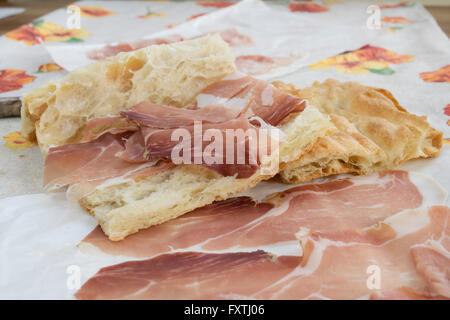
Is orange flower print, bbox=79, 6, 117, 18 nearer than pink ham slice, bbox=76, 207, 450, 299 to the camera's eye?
No

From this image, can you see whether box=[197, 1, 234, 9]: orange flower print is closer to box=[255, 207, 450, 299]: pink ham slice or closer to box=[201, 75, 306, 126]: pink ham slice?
box=[201, 75, 306, 126]: pink ham slice

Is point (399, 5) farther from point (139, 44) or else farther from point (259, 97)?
Answer: point (259, 97)

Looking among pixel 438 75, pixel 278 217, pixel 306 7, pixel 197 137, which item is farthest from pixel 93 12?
pixel 278 217

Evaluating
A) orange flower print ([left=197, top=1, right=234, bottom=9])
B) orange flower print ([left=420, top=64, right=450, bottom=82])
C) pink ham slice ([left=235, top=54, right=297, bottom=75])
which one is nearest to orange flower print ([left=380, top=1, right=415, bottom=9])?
orange flower print ([left=197, top=1, right=234, bottom=9])

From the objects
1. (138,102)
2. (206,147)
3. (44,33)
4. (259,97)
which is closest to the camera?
(206,147)

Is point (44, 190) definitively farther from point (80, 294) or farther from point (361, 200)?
point (361, 200)

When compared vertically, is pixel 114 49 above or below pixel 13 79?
above
